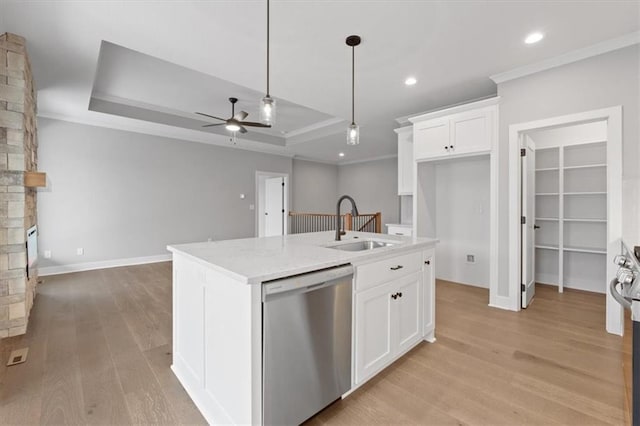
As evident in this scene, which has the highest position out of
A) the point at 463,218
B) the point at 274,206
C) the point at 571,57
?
the point at 571,57

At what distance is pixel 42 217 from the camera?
4578 mm

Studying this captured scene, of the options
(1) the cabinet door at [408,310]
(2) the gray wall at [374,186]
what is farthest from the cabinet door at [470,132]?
(2) the gray wall at [374,186]

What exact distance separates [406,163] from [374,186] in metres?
4.21

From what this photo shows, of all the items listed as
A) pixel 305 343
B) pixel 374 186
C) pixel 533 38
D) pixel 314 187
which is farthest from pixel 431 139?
pixel 314 187

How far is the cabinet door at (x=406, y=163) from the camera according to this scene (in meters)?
4.48

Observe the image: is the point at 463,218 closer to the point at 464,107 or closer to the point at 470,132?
the point at 470,132

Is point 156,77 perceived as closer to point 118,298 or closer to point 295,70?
point 295,70

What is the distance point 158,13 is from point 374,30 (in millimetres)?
1733

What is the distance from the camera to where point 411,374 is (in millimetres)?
2039

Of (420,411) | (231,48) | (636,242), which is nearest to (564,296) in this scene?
(636,242)

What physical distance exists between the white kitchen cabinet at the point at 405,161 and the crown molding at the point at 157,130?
337cm

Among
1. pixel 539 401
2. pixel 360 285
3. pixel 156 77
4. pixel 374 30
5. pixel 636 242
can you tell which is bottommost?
pixel 539 401

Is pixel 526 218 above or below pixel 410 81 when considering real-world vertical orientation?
below

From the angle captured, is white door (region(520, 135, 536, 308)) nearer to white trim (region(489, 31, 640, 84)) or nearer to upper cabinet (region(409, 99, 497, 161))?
upper cabinet (region(409, 99, 497, 161))
